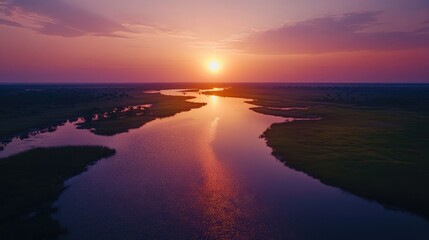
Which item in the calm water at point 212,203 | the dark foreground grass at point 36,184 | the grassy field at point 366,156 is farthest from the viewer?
the grassy field at point 366,156

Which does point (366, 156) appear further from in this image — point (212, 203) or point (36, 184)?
point (36, 184)

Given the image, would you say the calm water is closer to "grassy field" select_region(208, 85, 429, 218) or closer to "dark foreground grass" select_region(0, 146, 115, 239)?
"dark foreground grass" select_region(0, 146, 115, 239)

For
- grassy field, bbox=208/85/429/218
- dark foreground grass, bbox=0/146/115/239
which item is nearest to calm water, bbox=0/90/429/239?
dark foreground grass, bbox=0/146/115/239

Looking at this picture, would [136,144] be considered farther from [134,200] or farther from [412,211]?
[412,211]

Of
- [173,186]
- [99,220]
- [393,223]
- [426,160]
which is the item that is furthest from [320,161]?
[99,220]

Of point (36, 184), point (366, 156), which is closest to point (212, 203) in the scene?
point (36, 184)

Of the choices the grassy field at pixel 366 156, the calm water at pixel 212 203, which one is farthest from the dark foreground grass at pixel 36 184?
the grassy field at pixel 366 156

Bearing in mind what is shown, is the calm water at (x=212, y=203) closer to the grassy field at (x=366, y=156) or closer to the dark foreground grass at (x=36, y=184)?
the dark foreground grass at (x=36, y=184)
